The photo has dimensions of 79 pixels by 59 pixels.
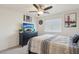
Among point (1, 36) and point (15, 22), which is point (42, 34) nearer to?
point (15, 22)

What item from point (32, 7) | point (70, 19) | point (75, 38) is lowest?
point (75, 38)

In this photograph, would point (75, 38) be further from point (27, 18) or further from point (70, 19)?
point (27, 18)

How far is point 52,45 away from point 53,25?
348 millimetres

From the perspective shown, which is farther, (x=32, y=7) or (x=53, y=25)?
(x=53, y=25)

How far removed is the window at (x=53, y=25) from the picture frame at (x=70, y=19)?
11 centimetres

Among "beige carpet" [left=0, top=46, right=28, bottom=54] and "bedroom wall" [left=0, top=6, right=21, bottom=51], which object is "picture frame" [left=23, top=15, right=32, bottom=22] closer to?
"bedroom wall" [left=0, top=6, right=21, bottom=51]

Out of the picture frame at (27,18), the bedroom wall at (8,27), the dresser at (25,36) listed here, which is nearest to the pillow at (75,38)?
the dresser at (25,36)

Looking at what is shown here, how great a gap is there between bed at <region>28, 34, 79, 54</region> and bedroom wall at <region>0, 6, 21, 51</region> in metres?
0.31

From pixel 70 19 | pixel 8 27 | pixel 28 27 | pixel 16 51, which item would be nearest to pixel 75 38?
pixel 70 19

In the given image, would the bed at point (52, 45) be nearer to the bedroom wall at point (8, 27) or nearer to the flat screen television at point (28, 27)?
the flat screen television at point (28, 27)

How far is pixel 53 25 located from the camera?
1.66 metres

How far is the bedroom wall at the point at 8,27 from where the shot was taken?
1.53m

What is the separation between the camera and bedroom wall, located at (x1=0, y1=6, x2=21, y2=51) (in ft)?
5.02
